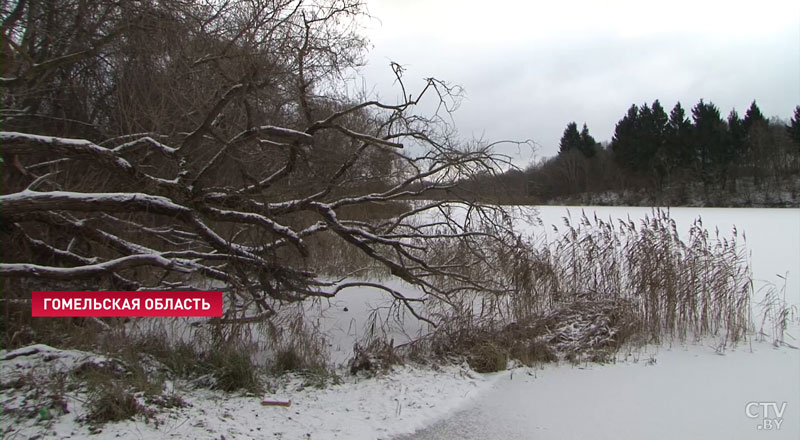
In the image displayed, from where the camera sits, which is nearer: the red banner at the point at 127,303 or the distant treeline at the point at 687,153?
the red banner at the point at 127,303

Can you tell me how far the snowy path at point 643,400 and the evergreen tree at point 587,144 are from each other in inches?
1968

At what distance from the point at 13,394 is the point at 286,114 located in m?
4.22

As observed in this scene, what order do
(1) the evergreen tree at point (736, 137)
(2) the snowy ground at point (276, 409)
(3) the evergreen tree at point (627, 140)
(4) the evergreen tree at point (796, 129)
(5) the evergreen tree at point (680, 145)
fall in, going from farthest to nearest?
(3) the evergreen tree at point (627, 140) → (5) the evergreen tree at point (680, 145) → (1) the evergreen tree at point (736, 137) → (4) the evergreen tree at point (796, 129) → (2) the snowy ground at point (276, 409)

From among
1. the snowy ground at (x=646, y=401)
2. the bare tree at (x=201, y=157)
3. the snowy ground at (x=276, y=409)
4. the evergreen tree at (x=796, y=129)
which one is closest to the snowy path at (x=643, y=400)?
the snowy ground at (x=646, y=401)

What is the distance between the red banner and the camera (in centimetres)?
494

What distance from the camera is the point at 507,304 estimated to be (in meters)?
6.73

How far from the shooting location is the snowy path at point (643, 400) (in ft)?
12.3

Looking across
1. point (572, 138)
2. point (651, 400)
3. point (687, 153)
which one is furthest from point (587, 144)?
point (651, 400)

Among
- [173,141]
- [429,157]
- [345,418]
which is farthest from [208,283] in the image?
[345,418]

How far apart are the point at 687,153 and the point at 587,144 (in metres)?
10.3

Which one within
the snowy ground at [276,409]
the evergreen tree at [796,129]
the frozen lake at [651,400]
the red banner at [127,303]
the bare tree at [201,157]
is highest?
the evergreen tree at [796,129]

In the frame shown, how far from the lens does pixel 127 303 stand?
17.1 feet

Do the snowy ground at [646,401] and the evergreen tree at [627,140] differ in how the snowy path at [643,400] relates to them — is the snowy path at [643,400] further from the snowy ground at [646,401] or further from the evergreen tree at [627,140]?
the evergreen tree at [627,140]

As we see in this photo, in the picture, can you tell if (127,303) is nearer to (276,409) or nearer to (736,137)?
(276,409)
